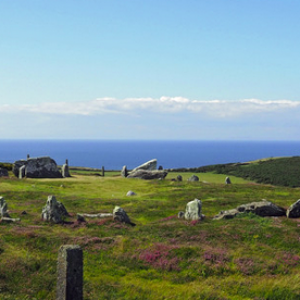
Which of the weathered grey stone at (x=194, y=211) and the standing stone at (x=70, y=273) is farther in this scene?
the weathered grey stone at (x=194, y=211)

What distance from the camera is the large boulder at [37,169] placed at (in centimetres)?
7206

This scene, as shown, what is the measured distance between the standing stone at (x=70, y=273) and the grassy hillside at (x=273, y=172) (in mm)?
69198

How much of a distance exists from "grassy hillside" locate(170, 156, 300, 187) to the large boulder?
4278 cm

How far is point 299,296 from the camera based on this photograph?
54.3ft

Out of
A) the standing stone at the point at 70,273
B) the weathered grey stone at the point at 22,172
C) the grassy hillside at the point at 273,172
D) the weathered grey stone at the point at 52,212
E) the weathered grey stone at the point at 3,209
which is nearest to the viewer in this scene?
the standing stone at the point at 70,273

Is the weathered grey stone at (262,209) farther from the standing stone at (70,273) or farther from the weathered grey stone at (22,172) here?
the weathered grey stone at (22,172)

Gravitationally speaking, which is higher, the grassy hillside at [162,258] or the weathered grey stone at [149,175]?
the weathered grey stone at [149,175]

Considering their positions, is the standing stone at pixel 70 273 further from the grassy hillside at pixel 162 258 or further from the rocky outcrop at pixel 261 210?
the rocky outcrop at pixel 261 210

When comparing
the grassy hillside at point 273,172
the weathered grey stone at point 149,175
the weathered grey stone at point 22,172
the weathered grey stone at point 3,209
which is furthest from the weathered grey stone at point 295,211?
the weathered grey stone at point 22,172

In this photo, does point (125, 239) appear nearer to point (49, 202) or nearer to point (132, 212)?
point (49, 202)

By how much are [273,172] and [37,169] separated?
56873 mm

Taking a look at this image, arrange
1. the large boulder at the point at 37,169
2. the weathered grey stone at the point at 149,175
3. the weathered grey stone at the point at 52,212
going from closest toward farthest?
the weathered grey stone at the point at 52,212
the large boulder at the point at 37,169
the weathered grey stone at the point at 149,175

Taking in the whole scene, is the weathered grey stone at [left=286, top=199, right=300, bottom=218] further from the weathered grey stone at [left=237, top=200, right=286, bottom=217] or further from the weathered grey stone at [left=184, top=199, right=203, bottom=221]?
the weathered grey stone at [left=184, top=199, right=203, bottom=221]

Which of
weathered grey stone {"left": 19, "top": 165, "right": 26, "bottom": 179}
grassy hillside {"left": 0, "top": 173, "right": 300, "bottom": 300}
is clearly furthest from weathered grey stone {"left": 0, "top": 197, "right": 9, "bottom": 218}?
weathered grey stone {"left": 19, "top": 165, "right": 26, "bottom": 179}
